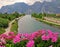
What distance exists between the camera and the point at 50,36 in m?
7.82

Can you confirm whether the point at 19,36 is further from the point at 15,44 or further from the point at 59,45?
the point at 59,45

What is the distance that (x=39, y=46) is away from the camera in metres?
7.60

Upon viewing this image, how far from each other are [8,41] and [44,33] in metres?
1.20

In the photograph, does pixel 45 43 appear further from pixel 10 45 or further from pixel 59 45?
pixel 10 45

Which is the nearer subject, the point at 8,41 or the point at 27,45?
the point at 27,45

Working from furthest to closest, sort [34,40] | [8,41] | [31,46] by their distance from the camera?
[8,41]
[34,40]
[31,46]

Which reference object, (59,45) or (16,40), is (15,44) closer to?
(16,40)

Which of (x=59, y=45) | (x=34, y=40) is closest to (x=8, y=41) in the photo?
(x=34, y=40)

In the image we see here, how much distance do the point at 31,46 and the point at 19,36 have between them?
100 cm

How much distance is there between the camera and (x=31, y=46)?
7430 millimetres

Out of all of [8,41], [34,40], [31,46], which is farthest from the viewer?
[8,41]

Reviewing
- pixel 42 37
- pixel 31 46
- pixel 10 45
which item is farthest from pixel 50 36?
pixel 10 45

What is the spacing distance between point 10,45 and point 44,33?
1070 mm

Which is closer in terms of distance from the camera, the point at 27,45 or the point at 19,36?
the point at 27,45
